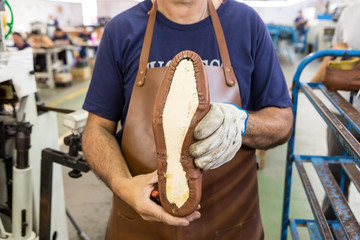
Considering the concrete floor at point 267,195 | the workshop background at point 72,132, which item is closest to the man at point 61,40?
the workshop background at point 72,132

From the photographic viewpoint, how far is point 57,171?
181cm

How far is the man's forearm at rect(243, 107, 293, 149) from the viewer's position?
0.93 meters

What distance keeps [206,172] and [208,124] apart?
0.98ft

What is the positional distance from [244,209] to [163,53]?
0.55 metres

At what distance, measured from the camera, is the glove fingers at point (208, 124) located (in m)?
0.68

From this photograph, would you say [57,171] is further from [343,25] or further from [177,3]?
[343,25]

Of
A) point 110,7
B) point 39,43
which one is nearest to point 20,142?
point 39,43

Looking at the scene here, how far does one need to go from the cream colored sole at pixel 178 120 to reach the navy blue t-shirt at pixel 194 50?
31 cm

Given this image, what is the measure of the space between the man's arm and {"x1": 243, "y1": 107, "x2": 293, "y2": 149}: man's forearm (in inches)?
11.7

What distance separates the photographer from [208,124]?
0.68 meters

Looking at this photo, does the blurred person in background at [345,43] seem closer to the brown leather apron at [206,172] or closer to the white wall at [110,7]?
the brown leather apron at [206,172]

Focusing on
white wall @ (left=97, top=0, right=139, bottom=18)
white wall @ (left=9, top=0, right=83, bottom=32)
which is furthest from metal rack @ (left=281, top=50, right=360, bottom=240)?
white wall @ (left=97, top=0, right=139, bottom=18)

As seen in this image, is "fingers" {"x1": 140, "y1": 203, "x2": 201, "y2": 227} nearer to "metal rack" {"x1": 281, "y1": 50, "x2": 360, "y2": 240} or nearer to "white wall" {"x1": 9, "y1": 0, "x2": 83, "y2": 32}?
"metal rack" {"x1": 281, "y1": 50, "x2": 360, "y2": 240}

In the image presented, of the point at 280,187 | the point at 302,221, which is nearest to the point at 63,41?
the point at 280,187
